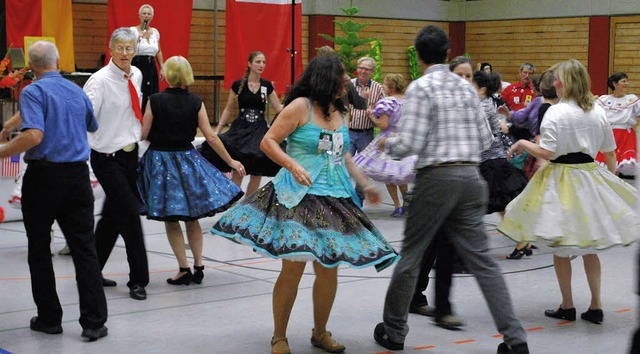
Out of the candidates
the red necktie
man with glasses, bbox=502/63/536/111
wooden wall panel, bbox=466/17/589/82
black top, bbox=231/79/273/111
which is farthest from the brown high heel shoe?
wooden wall panel, bbox=466/17/589/82

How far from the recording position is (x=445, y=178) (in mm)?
4906

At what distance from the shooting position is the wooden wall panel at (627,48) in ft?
60.2

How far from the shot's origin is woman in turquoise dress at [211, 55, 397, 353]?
4.85 m

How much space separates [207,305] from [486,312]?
1805 millimetres

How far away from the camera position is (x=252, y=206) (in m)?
5.03

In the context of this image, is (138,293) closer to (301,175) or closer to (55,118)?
(55,118)

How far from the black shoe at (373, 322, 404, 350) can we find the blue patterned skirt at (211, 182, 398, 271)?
0.45 meters

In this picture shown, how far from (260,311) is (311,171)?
4.94 feet

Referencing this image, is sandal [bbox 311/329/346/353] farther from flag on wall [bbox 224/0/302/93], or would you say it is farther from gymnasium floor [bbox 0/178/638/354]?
flag on wall [bbox 224/0/302/93]

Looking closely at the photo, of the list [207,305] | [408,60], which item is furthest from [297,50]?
[207,305]

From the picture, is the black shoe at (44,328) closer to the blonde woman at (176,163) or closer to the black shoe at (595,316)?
the blonde woman at (176,163)

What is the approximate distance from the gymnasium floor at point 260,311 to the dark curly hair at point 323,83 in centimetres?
136

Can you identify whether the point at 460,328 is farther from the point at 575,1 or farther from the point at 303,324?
the point at 575,1

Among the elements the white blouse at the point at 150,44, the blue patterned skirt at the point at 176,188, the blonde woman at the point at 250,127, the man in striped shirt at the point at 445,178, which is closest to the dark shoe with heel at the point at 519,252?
the blue patterned skirt at the point at 176,188
